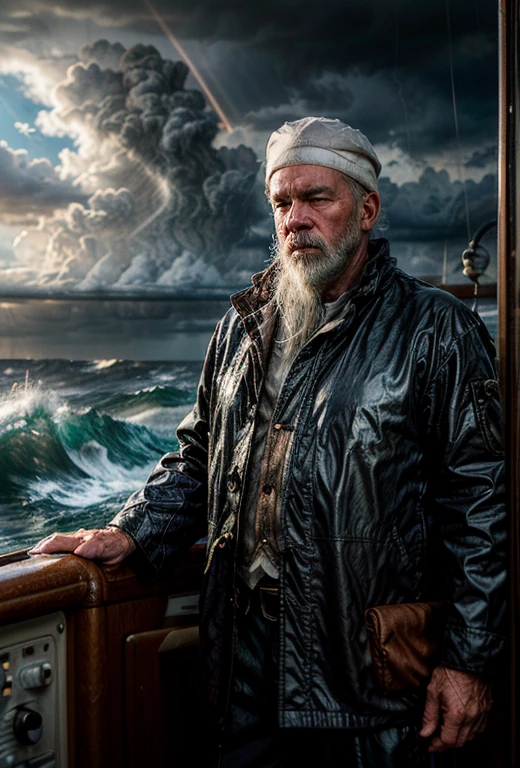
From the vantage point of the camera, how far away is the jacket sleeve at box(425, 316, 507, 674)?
1372mm

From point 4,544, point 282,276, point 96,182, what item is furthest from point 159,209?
point 282,276

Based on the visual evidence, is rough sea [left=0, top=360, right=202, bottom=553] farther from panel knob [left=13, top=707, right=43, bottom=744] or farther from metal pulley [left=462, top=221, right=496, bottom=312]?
metal pulley [left=462, top=221, right=496, bottom=312]

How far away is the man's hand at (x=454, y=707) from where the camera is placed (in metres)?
1.38

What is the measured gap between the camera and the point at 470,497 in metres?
1.41

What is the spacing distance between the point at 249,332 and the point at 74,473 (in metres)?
1.57

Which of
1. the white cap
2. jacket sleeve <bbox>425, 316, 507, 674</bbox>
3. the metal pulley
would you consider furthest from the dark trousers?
the metal pulley

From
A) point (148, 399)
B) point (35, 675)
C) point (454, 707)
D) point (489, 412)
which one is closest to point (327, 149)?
point (489, 412)

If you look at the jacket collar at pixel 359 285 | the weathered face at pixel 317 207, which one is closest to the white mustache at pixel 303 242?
the weathered face at pixel 317 207

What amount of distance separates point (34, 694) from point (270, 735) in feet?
1.61

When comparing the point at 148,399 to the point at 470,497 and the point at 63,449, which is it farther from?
the point at 470,497

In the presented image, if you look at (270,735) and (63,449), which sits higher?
(63,449)

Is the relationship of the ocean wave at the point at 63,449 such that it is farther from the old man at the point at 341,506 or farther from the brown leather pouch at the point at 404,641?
the brown leather pouch at the point at 404,641

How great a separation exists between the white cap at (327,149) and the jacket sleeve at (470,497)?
1.52ft

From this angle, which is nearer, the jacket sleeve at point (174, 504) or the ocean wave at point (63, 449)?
the jacket sleeve at point (174, 504)
